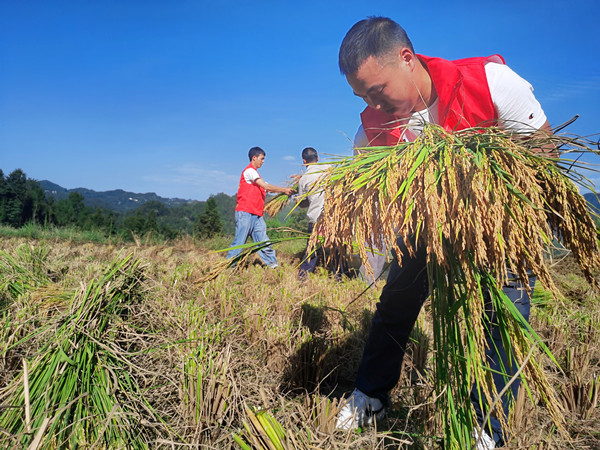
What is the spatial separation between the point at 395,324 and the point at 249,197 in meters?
5.15

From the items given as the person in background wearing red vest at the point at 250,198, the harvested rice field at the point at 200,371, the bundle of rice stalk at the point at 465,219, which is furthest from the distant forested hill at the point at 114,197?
the bundle of rice stalk at the point at 465,219

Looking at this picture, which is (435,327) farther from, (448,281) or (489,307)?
(489,307)

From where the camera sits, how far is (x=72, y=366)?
1753mm

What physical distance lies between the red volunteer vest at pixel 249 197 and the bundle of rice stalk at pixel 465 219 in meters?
5.53

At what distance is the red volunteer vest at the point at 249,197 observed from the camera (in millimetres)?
6766

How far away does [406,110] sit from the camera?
6.02 feet

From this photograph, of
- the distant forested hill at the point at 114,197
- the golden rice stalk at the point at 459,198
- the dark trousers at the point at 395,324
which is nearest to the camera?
the golden rice stalk at the point at 459,198

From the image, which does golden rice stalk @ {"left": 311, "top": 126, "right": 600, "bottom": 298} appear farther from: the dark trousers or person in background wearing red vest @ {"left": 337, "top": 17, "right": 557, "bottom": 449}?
the dark trousers

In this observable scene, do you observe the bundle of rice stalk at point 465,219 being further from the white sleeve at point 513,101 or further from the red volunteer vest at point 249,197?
the red volunteer vest at point 249,197

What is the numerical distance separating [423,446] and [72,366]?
163 cm

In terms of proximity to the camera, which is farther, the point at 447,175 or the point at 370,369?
the point at 370,369

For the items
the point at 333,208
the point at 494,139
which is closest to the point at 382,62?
the point at 494,139

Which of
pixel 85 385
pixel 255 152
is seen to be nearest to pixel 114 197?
pixel 255 152

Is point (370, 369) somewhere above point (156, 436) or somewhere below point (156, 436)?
above
